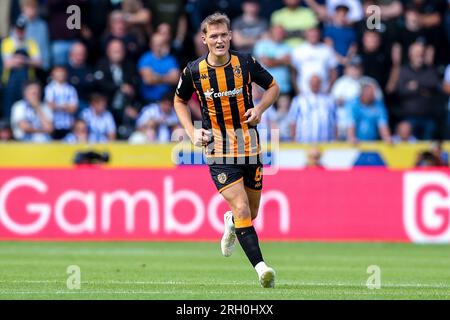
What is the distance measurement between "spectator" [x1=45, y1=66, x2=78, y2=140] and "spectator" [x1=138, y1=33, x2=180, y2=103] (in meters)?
1.40

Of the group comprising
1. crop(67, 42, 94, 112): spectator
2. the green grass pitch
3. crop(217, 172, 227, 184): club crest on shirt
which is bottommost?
the green grass pitch

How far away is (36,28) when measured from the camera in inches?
852

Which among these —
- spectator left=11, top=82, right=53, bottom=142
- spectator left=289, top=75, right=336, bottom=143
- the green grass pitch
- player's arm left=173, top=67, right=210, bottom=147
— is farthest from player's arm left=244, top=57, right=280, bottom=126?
spectator left=11, top=82, right=53, bottom=142

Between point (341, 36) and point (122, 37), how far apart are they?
13.7 ft

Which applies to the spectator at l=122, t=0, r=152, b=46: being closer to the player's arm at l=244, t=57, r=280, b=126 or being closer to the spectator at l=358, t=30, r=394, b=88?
the spectator at l=358, t=30, r=394, b=88

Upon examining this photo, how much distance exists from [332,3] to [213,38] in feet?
38.1

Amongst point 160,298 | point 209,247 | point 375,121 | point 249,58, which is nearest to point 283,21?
point 375,121

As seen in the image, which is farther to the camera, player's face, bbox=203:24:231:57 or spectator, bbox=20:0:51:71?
spectator, bbox=20:0:51:71

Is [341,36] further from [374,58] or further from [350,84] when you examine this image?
[350,84]

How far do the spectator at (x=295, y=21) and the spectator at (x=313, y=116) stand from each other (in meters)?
1.45

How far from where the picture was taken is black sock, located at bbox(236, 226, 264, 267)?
1099cm

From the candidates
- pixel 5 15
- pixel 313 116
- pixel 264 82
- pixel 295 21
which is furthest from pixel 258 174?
pixel 5 15

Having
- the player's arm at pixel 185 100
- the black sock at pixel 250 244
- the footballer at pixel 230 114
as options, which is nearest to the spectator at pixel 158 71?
the player's arm at pixel 185 100

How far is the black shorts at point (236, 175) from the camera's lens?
446 inches
